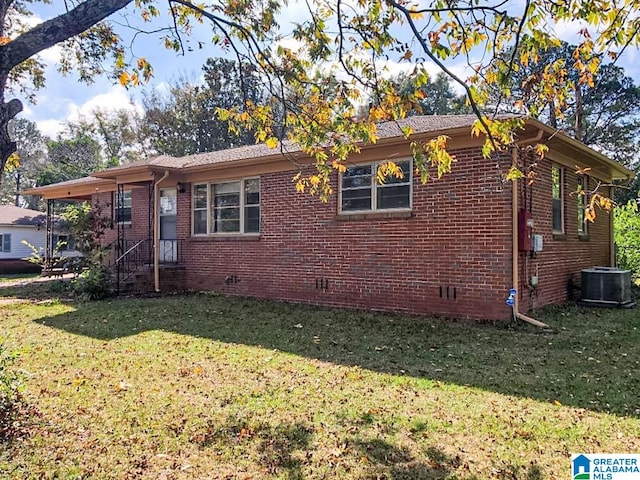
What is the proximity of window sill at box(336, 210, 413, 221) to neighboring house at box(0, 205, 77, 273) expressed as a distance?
18667mm

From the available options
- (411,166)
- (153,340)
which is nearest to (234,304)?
(153,340)

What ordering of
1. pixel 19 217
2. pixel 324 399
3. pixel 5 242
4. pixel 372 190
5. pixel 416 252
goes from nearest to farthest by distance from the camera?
pixel 324 399 → pixel 416 252 → pixel 372 190 → pixel 5 242 → pixel 19 217

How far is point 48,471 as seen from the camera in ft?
10.2

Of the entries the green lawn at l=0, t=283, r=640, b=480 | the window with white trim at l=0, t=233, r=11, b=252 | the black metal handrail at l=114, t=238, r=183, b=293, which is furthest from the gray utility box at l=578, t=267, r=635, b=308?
the window with white trim at l=0, t=233, r=11, b=252

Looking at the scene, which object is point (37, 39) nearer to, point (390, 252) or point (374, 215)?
point (374, 215)

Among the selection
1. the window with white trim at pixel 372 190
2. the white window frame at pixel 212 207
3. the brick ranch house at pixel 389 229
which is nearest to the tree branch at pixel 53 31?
the brick ranch house at pixel 389 229

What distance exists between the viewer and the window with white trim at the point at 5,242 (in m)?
24.5

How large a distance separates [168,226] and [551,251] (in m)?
9.98

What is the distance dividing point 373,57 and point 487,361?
3805 millimetres

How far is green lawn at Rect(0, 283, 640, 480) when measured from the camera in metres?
3.23

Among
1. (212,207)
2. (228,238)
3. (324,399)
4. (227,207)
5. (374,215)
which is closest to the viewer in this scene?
(324,399)

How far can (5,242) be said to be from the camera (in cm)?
2467

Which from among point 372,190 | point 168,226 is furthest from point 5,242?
point 372,190

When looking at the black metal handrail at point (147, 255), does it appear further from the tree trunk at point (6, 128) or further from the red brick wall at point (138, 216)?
the tree trunk at point (6, 128)
